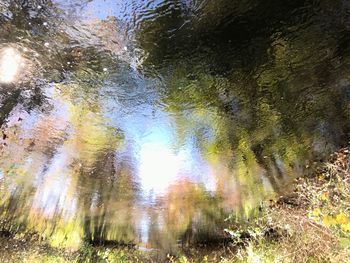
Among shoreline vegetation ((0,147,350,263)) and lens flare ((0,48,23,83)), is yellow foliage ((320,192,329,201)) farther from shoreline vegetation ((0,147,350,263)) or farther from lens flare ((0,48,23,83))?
lens flare ((0,48,23,83))

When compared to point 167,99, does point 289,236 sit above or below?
below

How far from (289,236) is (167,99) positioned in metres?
3.42

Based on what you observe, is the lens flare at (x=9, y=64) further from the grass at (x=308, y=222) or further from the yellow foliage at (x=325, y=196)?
the yellow foliage at (x=325, y=196)

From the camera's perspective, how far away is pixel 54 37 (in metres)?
2.30

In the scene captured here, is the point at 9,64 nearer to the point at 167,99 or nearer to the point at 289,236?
the point at 167,99

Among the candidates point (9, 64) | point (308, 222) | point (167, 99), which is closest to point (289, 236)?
point (308, 222)

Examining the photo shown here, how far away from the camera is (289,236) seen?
5.01 metres

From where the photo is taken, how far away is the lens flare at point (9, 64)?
2.46 meters

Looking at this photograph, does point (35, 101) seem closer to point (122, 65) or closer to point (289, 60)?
point (122, 65)

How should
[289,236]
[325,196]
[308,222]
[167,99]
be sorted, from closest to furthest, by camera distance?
[167,99] < [325,196] < [308,222] < [289,236]

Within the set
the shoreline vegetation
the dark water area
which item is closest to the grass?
the shoreline vegetation

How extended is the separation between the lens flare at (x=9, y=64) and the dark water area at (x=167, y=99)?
0.4 inches

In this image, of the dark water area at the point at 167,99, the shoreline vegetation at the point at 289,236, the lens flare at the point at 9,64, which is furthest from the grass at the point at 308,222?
the lens flare at the point at 9,64

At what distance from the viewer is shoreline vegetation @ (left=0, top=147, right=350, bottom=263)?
147 inches
